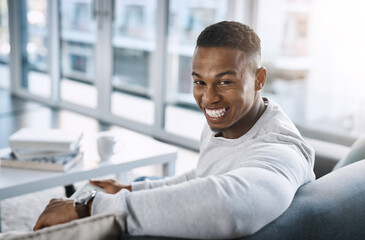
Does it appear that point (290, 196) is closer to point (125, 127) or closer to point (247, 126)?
point (247, 126)

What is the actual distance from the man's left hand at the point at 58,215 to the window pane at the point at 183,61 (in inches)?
119

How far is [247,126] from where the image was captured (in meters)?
1.21

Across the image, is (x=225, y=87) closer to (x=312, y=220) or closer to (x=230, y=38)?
→ (x=230, y=38)

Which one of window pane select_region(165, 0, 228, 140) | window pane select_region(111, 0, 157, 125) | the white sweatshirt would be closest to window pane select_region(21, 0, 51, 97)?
window pane select_region(111, 0, 157, 125)


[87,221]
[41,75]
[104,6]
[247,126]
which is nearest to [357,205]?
[247,126]

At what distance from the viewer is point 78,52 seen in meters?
5.24

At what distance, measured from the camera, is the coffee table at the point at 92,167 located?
1.70 m

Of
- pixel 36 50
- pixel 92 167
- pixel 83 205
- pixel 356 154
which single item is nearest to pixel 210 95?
Answer: pixel 83 205

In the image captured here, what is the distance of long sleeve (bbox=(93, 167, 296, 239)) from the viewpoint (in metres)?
0.73

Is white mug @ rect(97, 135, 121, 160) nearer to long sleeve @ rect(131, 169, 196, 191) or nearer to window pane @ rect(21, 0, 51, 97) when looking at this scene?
long sleeve @ rect(131, 169, 196, 191)

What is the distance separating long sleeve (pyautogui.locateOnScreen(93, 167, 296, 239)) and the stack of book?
109cm

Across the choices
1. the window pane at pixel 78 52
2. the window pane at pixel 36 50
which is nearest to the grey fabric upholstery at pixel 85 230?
the window pane at pixel 78 52

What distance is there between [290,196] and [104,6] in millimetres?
4128

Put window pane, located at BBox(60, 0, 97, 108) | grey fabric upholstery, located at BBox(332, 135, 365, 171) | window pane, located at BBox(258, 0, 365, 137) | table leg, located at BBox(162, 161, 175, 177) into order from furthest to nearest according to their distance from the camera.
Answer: window pane, located at BBox(60, 0, 97, 108) < window pane, located at BBox(258, 0, 365, 137) < table leg, located at BBox(162, 161, 175, 177) < grey fabric upholstery, located at BBox(332, 135, 365, 171)
